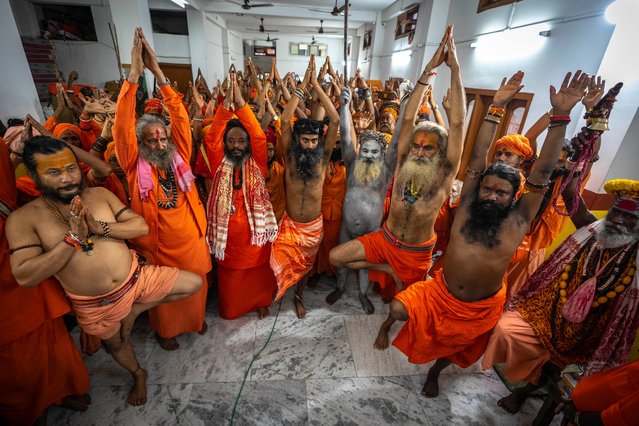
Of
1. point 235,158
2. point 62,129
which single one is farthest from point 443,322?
point 62,129

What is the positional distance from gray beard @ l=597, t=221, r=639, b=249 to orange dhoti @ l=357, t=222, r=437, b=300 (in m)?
1.18

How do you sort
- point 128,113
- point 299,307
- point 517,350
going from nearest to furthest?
point 128,113 → point 517,350 → point 299,307

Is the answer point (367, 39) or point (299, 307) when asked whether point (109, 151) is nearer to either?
point (299, 307)

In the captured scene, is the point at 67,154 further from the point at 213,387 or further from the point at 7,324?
the point at 213,387

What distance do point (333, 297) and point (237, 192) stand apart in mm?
1722

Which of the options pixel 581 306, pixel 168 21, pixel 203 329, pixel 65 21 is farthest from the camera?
pixel 168 21

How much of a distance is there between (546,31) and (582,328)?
4681 millimetres

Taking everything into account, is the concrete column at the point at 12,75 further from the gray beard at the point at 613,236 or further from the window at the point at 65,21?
the window at the point at 65,21

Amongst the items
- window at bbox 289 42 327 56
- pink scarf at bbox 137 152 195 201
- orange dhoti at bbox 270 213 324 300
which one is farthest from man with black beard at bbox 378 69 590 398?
window at bbox 289 42 327 56

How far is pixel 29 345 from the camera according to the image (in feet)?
6.52

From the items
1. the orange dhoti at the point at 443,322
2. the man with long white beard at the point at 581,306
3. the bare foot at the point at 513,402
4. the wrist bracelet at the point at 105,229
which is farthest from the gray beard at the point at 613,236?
the wrist bracelet at the point at 105,229

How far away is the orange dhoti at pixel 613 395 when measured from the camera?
4.55 feet

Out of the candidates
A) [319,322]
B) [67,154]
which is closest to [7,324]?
[67,154]

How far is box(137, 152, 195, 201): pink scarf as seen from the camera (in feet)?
7.51
